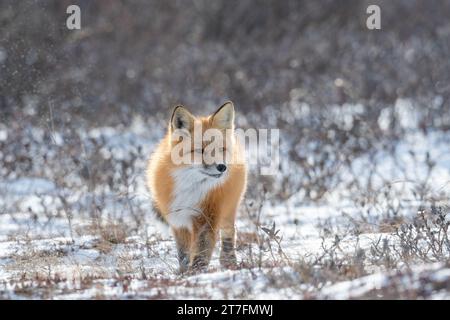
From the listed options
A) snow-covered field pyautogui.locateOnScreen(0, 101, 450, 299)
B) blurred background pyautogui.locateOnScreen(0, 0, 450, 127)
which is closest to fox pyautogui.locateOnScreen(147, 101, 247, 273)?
snow-covered field pyautogui.locateOnScreen(0, 101, 450, 299)

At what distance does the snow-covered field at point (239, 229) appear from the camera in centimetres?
491

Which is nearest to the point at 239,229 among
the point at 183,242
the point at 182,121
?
the point at 183,242

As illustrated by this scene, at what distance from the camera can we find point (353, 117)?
1234 cm

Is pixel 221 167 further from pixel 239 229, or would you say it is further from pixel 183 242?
pixel 239 229

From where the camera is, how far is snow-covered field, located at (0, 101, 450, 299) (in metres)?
4.91

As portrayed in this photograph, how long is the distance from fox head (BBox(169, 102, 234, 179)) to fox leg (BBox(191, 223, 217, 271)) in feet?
1.63

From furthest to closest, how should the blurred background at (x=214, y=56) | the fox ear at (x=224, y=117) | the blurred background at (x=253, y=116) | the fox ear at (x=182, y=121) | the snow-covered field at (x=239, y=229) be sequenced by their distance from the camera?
the blurred background at (x=214, y=56)
the blurred background at (x=253, y=116)
the fox ear at (x=224, y=117)
the fox ear at (x=182, y=121)
the snow-covered field at (x=239, y=229)

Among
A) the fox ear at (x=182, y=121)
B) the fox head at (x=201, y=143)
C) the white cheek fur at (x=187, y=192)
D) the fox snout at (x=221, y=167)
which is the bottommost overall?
the white cheek fur at (x=187, y=192)

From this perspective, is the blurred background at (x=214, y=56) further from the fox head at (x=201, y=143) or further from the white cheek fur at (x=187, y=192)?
the white cheek fur at (x=187, y=192)

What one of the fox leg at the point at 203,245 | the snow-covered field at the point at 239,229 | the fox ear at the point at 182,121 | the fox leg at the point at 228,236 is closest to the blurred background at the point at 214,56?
the snow-covered field at the point at 239,229

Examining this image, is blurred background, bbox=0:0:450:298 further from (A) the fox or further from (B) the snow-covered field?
(A) the fox

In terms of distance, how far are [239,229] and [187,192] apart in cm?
173

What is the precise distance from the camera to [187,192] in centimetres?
669

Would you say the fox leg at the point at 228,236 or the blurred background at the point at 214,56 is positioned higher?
the blurred background at the point at 214,56
